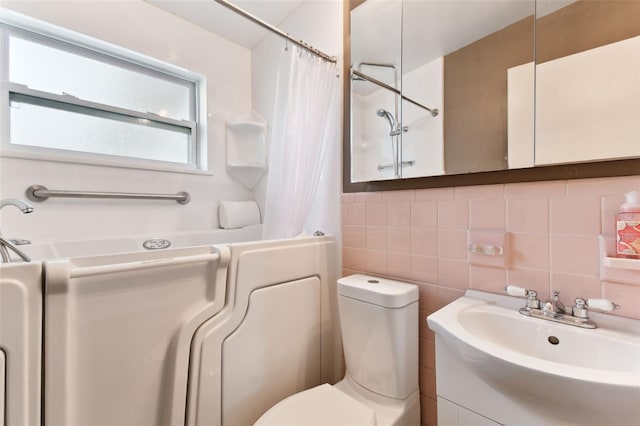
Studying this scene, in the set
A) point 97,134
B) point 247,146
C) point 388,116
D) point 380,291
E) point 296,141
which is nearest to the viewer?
point 380,291

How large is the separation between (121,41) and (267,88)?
91 centimetres

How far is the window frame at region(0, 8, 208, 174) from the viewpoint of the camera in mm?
1393

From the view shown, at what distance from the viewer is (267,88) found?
209 centimetres

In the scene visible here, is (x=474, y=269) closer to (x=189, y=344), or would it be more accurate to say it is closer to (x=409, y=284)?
(x=409, y=284)

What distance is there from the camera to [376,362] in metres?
1.05

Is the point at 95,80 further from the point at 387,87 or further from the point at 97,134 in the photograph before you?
the point at 387,87

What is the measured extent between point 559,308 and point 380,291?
20.8 inches

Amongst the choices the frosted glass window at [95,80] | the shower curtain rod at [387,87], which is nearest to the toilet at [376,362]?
the shower curtain rod at [387,87]

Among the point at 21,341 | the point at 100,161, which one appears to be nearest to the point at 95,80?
the point at 100,161

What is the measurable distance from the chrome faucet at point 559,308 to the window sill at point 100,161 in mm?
1894

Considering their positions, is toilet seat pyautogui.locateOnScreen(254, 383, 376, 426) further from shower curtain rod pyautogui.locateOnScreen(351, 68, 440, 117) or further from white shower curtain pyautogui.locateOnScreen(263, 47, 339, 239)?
shower curtain rod pyautogui.locateOnScreen(351, 68, 440, 117)

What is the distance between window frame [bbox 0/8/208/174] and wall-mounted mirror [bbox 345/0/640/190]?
121cm

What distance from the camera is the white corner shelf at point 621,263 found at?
0.68 m

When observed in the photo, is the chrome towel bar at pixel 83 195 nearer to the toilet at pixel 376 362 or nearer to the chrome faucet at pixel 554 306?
the toilet at pixel 376 362
